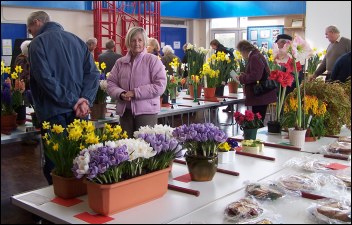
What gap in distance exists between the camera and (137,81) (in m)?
3.08

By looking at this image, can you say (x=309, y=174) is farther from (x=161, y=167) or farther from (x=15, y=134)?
(x=15, y=134)

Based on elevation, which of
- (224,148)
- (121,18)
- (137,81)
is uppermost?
(121,18)

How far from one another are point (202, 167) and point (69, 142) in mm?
549

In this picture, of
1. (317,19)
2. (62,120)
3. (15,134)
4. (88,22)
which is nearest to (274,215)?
(317,19)

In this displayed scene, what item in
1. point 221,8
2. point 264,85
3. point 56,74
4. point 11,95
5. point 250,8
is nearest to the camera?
point 56,74

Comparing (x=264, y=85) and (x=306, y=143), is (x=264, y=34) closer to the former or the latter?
(x=264, y=85)

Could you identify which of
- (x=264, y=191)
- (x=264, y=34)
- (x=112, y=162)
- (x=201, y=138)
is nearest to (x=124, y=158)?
(x=112, y=162)

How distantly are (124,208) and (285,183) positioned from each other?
67cm

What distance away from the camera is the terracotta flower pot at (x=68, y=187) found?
1.61 m

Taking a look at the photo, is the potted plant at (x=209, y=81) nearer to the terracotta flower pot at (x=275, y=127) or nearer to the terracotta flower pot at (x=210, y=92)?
the terracotta flower pot at (x=210, y=92)

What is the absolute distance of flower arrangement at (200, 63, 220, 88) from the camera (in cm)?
464

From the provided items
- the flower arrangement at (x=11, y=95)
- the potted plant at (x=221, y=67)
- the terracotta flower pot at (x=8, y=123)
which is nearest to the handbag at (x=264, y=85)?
the potted plant at (x=221, y=67)

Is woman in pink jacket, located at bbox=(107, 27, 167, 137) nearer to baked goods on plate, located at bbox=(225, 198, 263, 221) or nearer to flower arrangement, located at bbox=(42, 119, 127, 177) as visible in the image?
flower arrangement, located at bbox=(42, 119, 127, 177)

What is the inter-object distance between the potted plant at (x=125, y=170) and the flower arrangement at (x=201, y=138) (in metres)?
0.15
